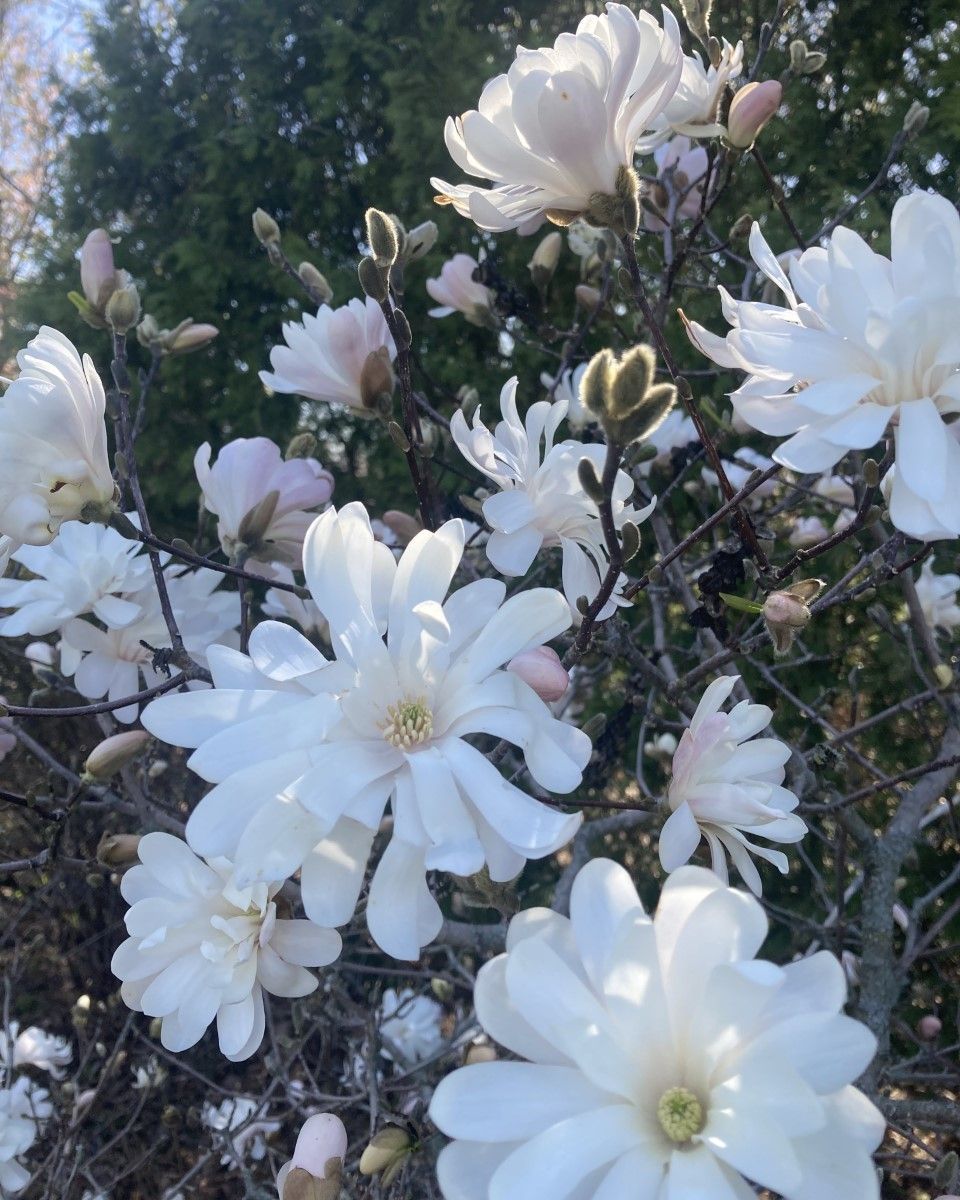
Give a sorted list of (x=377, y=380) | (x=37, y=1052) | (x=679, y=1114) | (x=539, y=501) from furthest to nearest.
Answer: (x=37, y=1052) → (x=377, y=380) → (x=539, y=501) → (x=679, y=1114)

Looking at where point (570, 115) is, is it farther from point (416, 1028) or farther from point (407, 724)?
point (416, 1028)

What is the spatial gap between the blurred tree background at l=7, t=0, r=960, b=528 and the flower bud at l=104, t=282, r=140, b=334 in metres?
1.60

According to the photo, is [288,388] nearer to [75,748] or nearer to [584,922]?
[584,922]

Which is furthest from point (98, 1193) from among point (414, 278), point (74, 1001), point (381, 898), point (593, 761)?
point (414, 278)

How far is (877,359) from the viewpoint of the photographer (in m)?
0.74

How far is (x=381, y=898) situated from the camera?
27.0 inches

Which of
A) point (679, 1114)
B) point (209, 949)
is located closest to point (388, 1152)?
point (209, 949)

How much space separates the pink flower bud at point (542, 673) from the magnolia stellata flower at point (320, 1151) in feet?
1.54

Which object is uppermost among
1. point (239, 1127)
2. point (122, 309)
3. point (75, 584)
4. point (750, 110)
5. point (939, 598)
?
point (750, 110)

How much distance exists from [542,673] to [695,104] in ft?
2.76

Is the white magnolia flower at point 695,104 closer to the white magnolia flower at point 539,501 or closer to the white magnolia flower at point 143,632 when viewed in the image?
the white magnolia flower at point 539,501

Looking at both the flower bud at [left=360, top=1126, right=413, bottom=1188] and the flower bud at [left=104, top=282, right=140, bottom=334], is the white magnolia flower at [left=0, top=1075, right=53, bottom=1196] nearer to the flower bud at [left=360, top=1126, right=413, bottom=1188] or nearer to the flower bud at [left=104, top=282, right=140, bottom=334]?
the flower bud at [left=360, top=1126, right=413, bottom=1188]

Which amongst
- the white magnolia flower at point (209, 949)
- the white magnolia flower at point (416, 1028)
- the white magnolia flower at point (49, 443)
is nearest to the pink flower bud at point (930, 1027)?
the white magnolia flower at point (416, 1028)

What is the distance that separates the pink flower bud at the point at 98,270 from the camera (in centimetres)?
121
